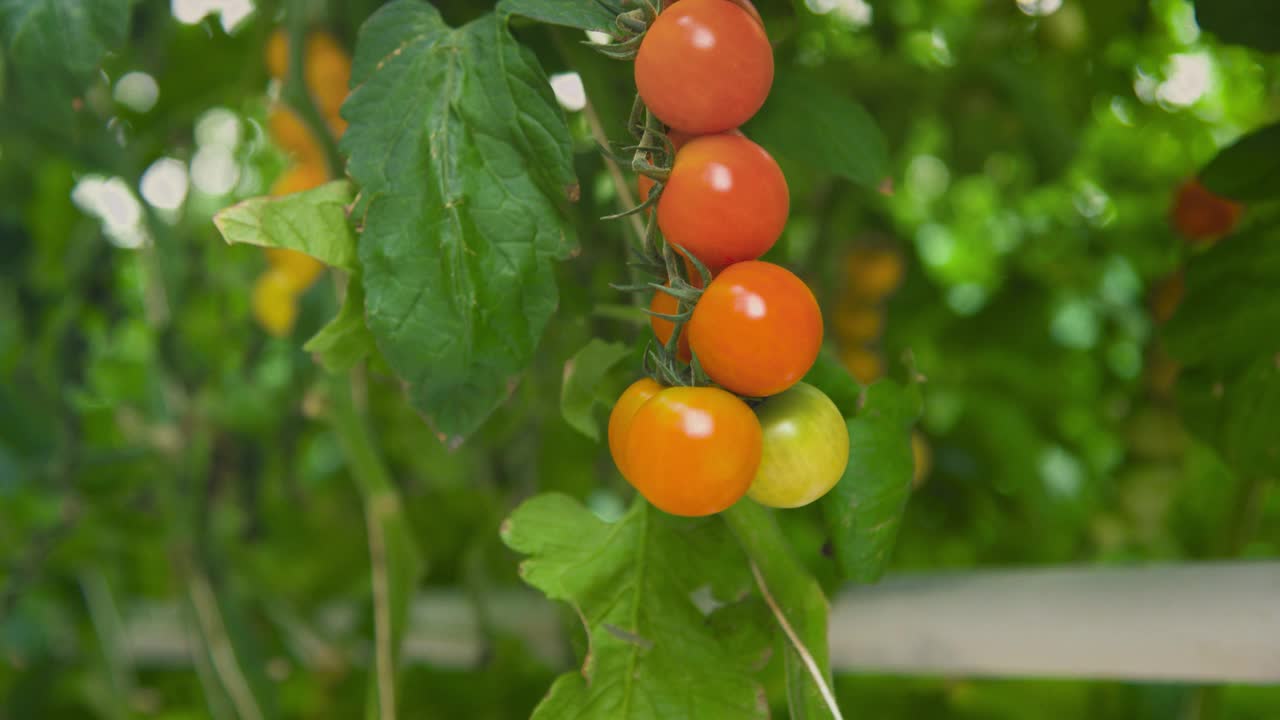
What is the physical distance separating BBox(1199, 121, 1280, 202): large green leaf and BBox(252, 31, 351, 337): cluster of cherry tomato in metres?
0.38

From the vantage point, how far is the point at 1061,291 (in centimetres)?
82

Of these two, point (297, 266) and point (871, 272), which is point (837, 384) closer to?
point (297, 266)

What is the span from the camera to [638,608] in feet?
0.90

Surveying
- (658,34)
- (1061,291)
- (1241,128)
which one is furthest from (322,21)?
(1241,128)

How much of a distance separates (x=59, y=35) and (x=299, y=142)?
0.20 m

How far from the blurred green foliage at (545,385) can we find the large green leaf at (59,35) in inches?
5.3

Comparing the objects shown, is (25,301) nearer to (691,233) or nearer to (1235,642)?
(691,233)

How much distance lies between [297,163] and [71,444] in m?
0.30

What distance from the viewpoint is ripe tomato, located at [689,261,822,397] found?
0.70 feet

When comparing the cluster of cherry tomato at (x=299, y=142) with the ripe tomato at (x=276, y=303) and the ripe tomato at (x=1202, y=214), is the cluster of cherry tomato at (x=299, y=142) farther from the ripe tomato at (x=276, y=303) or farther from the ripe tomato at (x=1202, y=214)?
the ripe tomato at (x=1202, y=214)

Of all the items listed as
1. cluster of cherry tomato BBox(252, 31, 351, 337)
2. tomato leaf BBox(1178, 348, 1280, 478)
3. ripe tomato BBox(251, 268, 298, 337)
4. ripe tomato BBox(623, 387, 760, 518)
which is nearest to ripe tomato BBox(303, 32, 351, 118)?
cluster of cherry tomato BBox(252, 31, 351, 337)

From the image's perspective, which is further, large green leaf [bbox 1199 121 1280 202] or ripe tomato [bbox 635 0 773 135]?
large green leaf [bbox 1199 121 1280 202]

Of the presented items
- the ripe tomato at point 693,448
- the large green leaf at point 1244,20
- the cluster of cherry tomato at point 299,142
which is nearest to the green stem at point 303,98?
the cluster of cherry tomato at point 299,142

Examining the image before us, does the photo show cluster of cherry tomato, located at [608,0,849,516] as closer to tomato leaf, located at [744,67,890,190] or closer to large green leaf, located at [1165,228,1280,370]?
tomato leaf, located at [744,67,890,190]
